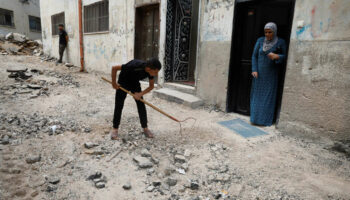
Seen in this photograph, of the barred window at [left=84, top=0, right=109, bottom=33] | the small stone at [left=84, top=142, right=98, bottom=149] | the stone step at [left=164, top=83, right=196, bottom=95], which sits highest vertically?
the barred window at [left=84, top=0, right=109, bottom=33]

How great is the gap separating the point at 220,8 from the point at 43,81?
509 cm

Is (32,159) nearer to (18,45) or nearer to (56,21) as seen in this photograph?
(56,21)

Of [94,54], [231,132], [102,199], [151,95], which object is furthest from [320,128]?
[94,54]

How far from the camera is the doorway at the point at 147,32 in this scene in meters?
6.48

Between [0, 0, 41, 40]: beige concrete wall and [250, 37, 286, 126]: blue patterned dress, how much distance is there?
1820cm

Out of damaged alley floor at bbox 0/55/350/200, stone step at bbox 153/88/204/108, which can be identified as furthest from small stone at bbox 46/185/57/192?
stone step at bbox 153/88/204/108

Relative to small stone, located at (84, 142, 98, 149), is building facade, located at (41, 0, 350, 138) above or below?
above

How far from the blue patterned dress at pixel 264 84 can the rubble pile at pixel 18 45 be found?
1281cm

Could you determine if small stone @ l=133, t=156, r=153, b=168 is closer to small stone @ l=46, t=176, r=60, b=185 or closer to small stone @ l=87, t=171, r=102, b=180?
small stone @ l=87, t=171, r=102, b=180

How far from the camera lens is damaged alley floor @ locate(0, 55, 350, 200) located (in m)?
2.08

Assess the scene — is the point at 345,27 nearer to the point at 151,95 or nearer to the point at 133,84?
the point at 133,84

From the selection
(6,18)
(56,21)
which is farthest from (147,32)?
(6,18)

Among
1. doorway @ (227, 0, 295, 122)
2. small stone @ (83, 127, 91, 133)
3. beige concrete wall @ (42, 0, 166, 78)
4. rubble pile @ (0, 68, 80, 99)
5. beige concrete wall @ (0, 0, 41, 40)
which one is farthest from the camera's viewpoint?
beige concrete wall @ (0, 0, 41, 40)

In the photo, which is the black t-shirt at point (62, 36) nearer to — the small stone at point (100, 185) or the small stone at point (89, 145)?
the small stone at point (89, 145)
